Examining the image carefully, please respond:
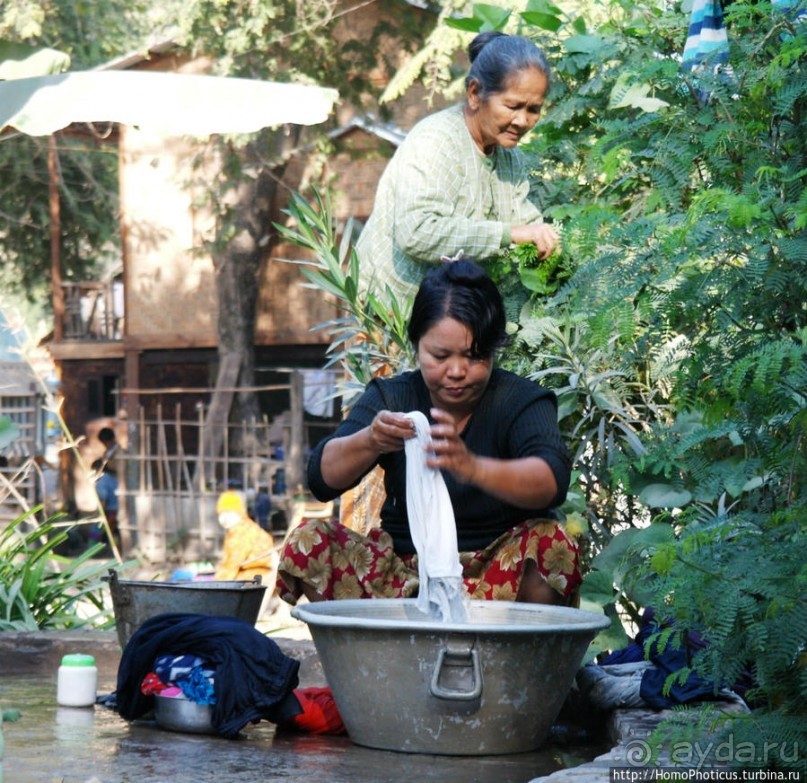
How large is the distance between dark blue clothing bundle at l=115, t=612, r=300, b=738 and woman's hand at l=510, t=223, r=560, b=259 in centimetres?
160

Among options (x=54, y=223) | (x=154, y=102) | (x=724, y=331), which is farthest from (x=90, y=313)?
(x=724, y=331)

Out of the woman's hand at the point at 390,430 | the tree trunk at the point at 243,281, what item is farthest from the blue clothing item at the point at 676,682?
the tree trunk at the point at 243,281

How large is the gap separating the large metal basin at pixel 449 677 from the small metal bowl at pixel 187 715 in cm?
44

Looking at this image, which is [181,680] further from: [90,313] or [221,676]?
[90,313]

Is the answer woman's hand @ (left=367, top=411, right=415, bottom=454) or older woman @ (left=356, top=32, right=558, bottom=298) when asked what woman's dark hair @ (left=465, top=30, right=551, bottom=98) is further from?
woman's hand @ (left=367, top=411, right=415, bottom=454)

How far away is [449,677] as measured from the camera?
3.30 metres

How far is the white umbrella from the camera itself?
4613 millimetres

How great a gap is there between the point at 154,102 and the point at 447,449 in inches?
90.1

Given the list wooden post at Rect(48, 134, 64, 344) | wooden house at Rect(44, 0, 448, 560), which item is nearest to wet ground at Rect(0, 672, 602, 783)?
wooden house at Rect(44, 0, 448, 560)

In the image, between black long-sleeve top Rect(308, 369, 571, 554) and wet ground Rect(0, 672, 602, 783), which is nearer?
wet ground Rect(0, 672, 602, 783)

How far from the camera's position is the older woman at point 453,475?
3.59 meters

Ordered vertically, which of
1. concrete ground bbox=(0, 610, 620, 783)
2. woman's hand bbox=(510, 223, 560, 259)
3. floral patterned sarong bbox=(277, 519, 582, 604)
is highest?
woman's hand bbox=(510, 223, 560, 259)

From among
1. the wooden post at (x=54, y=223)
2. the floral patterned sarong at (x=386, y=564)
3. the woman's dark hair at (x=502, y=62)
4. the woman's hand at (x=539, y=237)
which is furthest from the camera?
the wooden post at (x=54, y=223)

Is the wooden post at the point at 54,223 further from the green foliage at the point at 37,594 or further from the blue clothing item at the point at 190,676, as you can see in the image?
the blue clothing item at the point at 190,676
